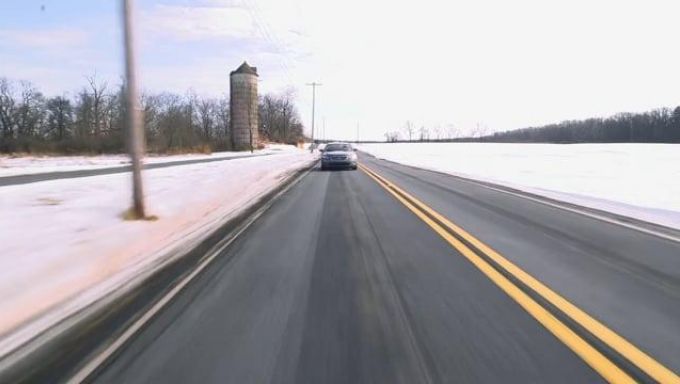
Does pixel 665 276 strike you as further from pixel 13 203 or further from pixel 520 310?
pixel 13 203

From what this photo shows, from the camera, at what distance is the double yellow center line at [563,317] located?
357 centimetres

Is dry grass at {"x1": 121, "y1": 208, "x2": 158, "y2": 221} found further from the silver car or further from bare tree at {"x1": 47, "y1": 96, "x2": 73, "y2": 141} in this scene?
bare tree at {"x1": 47, "y1": 96, "x2": 73, "y2": 141}

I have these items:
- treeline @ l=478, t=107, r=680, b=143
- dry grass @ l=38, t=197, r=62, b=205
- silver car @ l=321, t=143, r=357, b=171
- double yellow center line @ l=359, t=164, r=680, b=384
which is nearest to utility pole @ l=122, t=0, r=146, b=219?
dry grass @ l=38, t=197, r=62, b=205

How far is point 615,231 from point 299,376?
782 cm

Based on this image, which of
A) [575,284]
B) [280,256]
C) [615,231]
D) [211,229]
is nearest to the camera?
[575,284]

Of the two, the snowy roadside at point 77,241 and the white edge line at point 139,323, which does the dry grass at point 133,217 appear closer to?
the snowy roadside at point 77,241

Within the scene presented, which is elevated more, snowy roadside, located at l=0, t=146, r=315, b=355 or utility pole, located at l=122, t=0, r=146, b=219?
utility pole, located at l=122, t=0, r=146, b=219

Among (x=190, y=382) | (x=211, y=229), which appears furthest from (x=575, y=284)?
(x=211, y=229)

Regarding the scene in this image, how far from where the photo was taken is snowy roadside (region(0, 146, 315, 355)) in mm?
5391

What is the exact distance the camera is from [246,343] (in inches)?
166

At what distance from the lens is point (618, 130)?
138 meters

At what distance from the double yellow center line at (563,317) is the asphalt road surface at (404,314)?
1.0 inches

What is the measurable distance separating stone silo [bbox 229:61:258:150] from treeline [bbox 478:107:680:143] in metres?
86.1

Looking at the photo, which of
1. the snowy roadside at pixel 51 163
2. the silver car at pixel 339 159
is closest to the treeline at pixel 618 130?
the silver car at pixel 339 159
